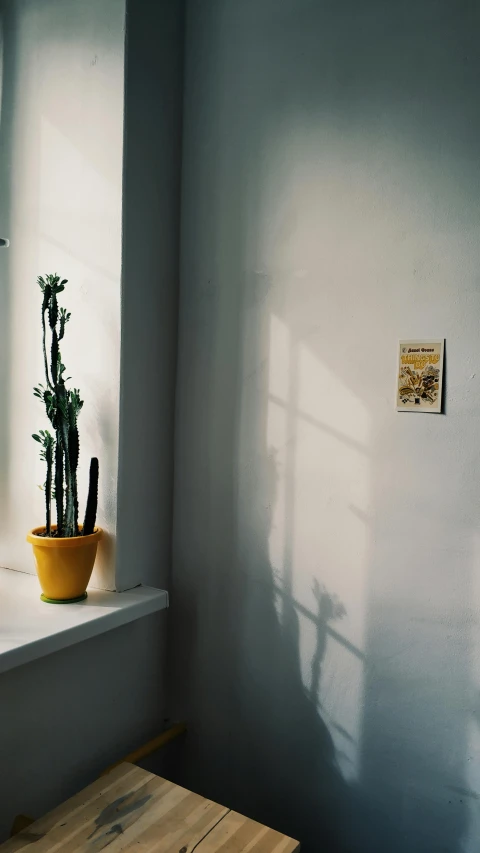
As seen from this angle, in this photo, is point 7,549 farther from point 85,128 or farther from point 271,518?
point 85,128

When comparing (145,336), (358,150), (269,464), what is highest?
(358,150)

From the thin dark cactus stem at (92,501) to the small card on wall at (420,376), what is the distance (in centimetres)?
83

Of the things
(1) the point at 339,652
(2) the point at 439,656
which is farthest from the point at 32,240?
(2) the point at 439,656

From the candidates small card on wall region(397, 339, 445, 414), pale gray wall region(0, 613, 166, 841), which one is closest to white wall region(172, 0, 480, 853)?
small card on wall region(397, 339, 445, 414)

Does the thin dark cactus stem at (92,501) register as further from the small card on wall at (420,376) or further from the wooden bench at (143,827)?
the small card on wall at (420,376)

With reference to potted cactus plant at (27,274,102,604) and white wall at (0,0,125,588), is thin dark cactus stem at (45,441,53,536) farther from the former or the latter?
white wall at (0,0,125,588)

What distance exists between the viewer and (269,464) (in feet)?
6.04

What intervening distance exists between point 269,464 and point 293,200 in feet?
2.48

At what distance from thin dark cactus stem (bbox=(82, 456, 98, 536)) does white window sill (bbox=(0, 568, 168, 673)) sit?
8.2 inches

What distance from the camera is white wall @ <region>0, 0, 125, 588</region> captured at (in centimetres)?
180

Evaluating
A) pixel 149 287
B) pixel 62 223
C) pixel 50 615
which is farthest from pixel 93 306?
pixel 50 615

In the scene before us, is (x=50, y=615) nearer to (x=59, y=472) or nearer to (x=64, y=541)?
(x=64, y=541)

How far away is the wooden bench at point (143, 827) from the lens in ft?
4.37

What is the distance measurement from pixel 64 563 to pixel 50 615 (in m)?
0.14
